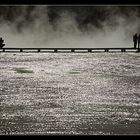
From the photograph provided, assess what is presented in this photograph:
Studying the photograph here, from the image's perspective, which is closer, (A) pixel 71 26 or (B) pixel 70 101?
(B) pixel 70 101

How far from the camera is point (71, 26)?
59.4 metres

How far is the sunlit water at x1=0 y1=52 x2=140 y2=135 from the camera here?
748cm

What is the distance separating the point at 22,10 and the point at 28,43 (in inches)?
283

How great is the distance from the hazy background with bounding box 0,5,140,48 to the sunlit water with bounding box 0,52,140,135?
122 ft

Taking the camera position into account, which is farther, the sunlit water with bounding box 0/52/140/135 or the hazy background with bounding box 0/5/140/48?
the hazy background with bounding box 0/5/140/48

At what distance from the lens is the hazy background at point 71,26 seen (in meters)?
56.4

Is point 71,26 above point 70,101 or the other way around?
above

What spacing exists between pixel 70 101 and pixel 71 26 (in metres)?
49.2

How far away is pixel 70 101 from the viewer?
10.9 meters

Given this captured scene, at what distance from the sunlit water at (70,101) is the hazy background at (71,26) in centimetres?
3731

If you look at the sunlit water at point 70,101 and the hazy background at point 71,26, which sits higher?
the hazy background at point 71,26

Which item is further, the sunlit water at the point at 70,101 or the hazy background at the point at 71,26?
the hazy background at the point at 71,26

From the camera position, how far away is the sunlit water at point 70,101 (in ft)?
24.6

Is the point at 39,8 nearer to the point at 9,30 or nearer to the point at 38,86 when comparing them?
the point at 9,30
